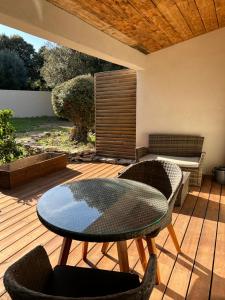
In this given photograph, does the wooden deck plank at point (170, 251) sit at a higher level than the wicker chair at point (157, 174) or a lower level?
lower

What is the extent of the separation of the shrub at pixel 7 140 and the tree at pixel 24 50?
50.1 ft

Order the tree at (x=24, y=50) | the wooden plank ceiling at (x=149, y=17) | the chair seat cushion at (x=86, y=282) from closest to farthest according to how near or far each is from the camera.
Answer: the chair seat cushion at (x=86, y=282), the wooden plank ceiling at (x=149, y=17), the tree at (x=24, y=50)

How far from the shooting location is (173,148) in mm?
5094

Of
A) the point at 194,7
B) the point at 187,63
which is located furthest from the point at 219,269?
the point at 187,63

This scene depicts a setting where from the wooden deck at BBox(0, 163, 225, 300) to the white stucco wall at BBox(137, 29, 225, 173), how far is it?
→ 150cm

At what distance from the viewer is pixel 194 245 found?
2652 millimetres

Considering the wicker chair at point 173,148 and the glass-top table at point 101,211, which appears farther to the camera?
the wicker chair at point 173,148

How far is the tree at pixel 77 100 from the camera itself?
7.26 meters

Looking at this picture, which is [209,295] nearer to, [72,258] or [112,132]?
[72,258]

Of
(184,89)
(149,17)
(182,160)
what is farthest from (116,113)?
(149,17)

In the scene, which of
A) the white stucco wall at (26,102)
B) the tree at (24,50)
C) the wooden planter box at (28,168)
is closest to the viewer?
the wooden planter box at (28,168)

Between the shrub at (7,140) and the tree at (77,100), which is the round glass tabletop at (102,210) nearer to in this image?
the shrub at (7,140)

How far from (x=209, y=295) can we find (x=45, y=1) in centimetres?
297

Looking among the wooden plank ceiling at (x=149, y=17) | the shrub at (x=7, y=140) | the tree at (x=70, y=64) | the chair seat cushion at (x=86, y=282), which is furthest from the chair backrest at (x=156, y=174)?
the tree at (x=70, y=64)
